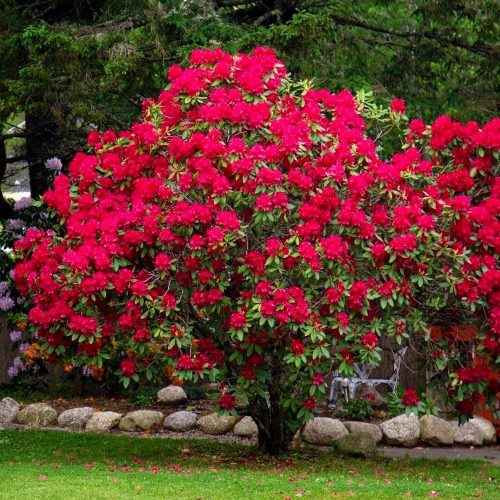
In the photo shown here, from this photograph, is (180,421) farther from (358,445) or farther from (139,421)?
(358,445)

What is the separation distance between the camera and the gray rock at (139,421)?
12.3 metres

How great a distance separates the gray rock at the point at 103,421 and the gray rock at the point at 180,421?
23.1 inches

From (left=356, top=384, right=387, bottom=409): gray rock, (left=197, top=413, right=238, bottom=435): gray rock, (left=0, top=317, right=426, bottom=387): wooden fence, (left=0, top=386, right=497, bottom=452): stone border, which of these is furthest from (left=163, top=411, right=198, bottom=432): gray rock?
(left=0, top=317, right=426, bottom=387): wooden fence

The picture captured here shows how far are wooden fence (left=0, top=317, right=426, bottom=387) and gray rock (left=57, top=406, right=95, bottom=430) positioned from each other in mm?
2172

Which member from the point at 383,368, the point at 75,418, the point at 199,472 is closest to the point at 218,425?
the point at 75,418

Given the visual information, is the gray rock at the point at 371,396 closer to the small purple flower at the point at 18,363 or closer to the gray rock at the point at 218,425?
the gray rock at the point at 218,425

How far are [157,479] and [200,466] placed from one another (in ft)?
3.39

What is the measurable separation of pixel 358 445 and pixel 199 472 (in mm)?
2078

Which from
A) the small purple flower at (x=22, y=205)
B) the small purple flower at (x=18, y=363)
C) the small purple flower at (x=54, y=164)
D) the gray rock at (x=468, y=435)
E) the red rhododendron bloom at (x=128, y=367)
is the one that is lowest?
the gray rock at (x=468, y=435)

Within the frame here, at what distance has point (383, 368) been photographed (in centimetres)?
1451

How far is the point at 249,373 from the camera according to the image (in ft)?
28.8

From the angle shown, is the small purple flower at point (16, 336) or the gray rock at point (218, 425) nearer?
the gray rock at point (218, 425)

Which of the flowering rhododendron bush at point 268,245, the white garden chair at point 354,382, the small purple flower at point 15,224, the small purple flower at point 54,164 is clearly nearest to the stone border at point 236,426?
the white garden chair at point 354,382

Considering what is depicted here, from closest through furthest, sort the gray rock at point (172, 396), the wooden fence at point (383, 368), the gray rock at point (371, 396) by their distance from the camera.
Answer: the gray rock at point (371, 396) < the gray rock at point (172, 396) < the wooden fence at point (383, 368)
